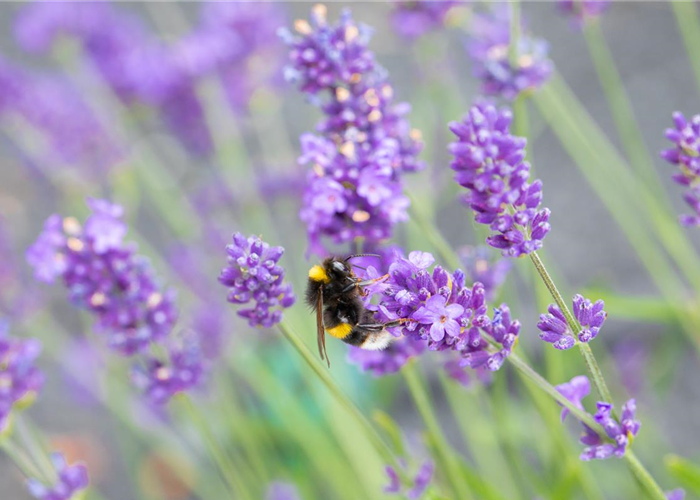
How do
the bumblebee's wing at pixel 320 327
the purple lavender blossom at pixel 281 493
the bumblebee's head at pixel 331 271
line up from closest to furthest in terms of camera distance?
the bumblebee's wing at pixel 320 327
the bumblebee's head at pixel 331 271
the purple lavender blossom at pixel 281 493

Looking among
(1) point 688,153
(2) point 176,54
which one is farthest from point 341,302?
(2) point 176,54

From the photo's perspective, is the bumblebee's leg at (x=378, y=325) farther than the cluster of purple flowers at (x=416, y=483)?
No

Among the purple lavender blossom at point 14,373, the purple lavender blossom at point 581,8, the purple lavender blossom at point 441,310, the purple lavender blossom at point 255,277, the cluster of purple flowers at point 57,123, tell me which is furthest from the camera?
the cluster of purple flowers at point 57,123

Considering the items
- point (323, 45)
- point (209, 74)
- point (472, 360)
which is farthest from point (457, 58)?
point (472, 360)

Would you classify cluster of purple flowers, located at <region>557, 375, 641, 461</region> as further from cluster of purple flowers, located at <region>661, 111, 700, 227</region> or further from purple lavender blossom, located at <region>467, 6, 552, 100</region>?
purple lavender blossom, located at <region>467, 6, 552, 100</region>

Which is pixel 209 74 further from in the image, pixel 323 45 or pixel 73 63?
pixel 323 45

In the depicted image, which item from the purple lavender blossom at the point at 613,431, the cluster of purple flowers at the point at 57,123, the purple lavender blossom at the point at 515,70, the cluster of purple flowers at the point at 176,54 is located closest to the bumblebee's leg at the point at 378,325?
the purple lavender blossom at the point at 613,431

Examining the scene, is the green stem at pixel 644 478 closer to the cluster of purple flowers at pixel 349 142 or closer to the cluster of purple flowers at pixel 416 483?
the cluster of purple flowers at pixel 416 483

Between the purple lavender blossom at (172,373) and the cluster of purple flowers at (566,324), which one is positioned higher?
the purple lavender blossom at (172,373)

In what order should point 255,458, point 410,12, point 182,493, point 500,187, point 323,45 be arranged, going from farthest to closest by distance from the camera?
point 182,493
point 255,458
point 410,12
point 323,45
point 500,187
